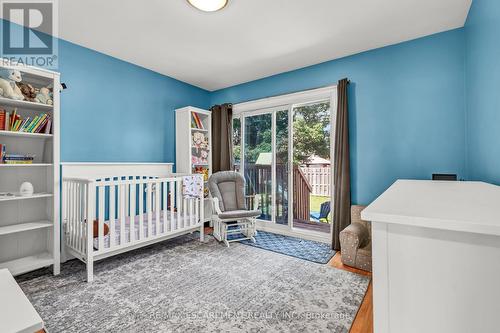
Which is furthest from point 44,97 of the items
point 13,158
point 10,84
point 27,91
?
point 13,158

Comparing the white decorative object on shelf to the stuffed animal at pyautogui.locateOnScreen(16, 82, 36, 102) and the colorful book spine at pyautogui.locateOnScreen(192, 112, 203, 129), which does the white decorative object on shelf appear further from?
the colorful book spine at pyautogui.locateOnScreen(192, 112, 203, 129)

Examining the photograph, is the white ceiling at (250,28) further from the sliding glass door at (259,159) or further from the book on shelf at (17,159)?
the book on shelf at (17,159)

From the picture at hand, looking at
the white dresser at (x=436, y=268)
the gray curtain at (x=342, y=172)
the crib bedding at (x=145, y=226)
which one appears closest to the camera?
the white dresser at (x=436, y=268)

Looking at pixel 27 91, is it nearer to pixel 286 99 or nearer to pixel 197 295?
pixel 197 295

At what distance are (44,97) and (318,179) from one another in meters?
3.68

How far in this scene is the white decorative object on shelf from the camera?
2.14m

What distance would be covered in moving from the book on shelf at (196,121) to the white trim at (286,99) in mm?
635

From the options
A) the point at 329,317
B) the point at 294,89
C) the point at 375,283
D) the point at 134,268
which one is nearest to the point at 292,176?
the point at 294,89

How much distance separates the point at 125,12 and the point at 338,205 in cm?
305

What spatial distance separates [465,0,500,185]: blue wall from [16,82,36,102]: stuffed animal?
3713 mm

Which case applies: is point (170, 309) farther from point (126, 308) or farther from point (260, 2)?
point (260, 2)

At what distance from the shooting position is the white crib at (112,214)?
A: 2188 millimetres

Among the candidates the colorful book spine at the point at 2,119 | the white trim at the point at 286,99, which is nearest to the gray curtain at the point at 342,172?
the white trim at the point at 286,99

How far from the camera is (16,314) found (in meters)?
0.71
